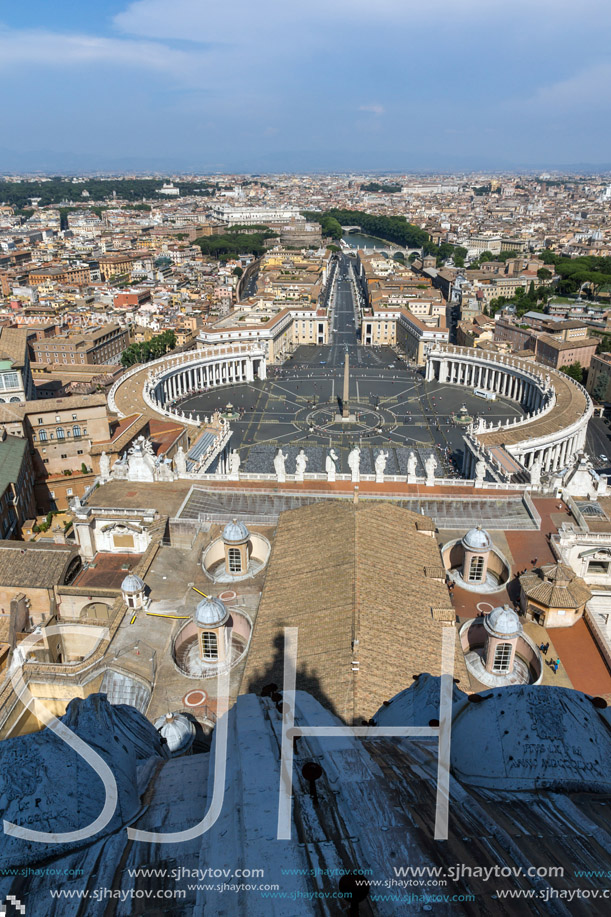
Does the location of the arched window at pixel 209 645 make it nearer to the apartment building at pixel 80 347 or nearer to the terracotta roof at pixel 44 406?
the terracotta roof at pixel 44 406

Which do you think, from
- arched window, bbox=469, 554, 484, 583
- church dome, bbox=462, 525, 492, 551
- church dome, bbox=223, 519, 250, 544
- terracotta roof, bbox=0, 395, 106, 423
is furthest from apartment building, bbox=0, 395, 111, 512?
church dome, bbox=462, 525, 492, 551

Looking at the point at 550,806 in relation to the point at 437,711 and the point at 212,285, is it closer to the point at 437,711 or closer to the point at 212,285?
the point at 437,711

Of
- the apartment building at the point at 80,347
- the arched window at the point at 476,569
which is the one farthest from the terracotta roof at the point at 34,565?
the apartment building at the point at 80,347

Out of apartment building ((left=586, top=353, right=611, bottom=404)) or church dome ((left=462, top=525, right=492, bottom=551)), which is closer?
church dome ((left=462, top=525, right=492, bottom=551))

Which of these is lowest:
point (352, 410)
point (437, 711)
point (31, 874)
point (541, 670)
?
point (352, 410)

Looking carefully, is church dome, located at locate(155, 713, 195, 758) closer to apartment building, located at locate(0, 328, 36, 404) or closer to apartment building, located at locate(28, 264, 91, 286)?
apartment building, located at locate(0, 328, 36, 404)

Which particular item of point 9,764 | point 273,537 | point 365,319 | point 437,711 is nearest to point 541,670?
point 437,711
